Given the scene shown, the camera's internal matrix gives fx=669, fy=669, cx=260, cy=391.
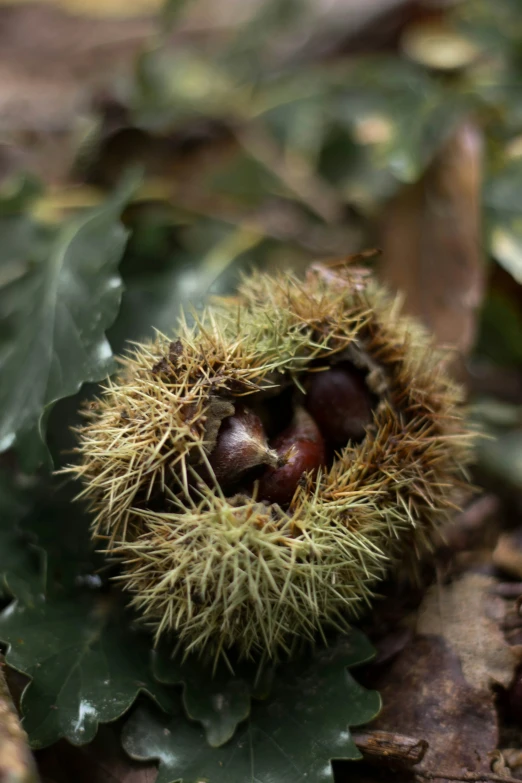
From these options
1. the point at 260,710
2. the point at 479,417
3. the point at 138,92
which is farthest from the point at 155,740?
the point at 138,92

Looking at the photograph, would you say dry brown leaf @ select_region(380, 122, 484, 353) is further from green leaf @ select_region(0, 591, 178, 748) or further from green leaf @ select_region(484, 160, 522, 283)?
green leaf @ select_region(0, 591, 178, 748)

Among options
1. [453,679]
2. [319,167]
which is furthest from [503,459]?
[319,167]

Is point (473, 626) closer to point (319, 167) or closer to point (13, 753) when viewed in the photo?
point (13, 753)

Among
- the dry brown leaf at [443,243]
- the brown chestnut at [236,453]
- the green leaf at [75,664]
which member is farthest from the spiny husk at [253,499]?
the dry brown leaf at [443,243]

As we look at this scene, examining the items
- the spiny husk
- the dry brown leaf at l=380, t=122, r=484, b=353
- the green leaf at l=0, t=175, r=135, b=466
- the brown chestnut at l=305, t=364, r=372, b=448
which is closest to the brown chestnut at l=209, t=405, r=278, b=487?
the spiny husk

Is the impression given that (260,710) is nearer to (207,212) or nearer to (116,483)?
(116,483)
